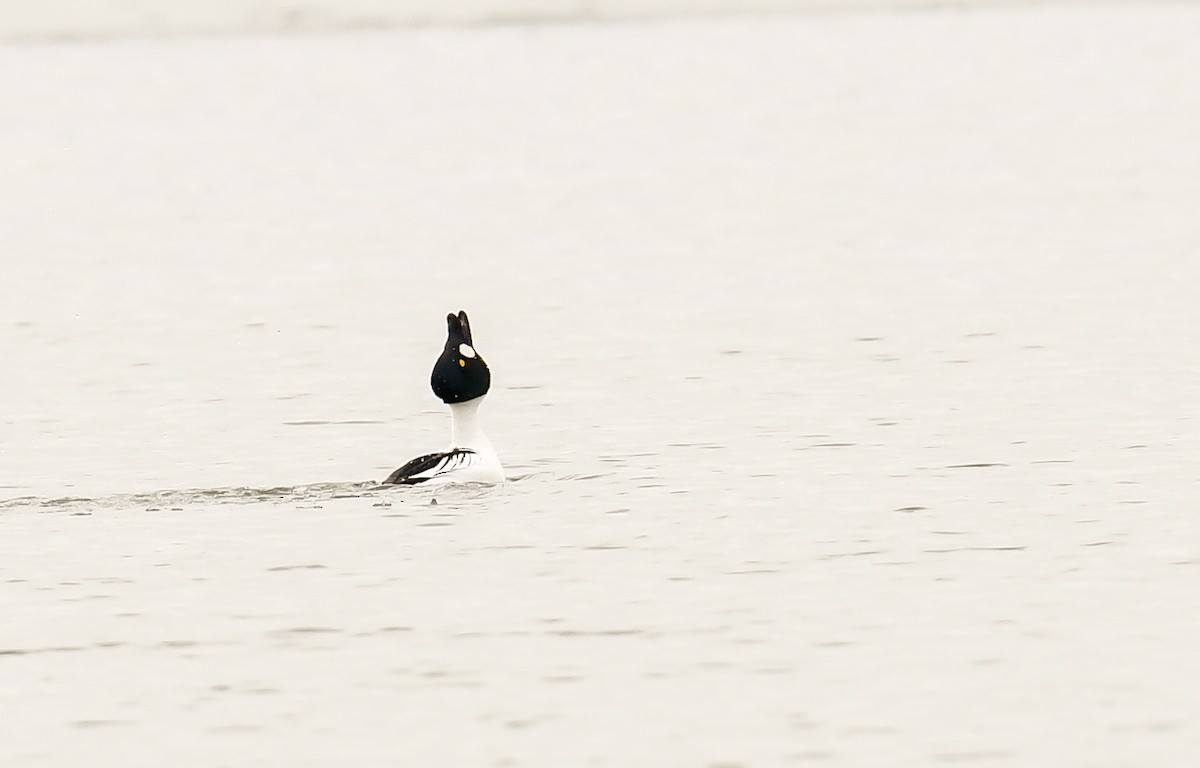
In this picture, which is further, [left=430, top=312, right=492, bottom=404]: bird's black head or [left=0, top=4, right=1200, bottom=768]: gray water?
[left=430, top=312, right=492, bottom=404]: bird's black head

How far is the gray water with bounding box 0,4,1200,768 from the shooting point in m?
12.2

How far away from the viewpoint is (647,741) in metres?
11.7

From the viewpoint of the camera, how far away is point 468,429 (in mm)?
18234

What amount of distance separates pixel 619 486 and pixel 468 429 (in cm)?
127

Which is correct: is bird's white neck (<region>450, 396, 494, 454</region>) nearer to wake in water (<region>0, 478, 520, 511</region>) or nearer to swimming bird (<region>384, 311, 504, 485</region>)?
swimming bird (<region>384, 311, 504, 485</region>)

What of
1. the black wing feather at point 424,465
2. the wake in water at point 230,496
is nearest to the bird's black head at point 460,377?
the black wing feather at point 424,465

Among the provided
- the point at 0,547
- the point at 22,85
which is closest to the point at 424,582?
the point at 0,547

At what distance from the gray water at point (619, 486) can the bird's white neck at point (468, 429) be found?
1.32 ft

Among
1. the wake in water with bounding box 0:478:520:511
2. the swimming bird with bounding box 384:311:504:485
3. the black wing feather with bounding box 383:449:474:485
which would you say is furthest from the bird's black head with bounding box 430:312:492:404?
the wake in water with bounding box 0:478:520:511

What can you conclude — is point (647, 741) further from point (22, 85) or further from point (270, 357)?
point (22, 85)

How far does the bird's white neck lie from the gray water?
1.32 feet

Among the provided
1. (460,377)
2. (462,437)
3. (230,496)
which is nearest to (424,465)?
(462,437)

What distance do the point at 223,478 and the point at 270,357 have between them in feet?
26.3

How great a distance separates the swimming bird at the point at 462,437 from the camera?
1806 cm
